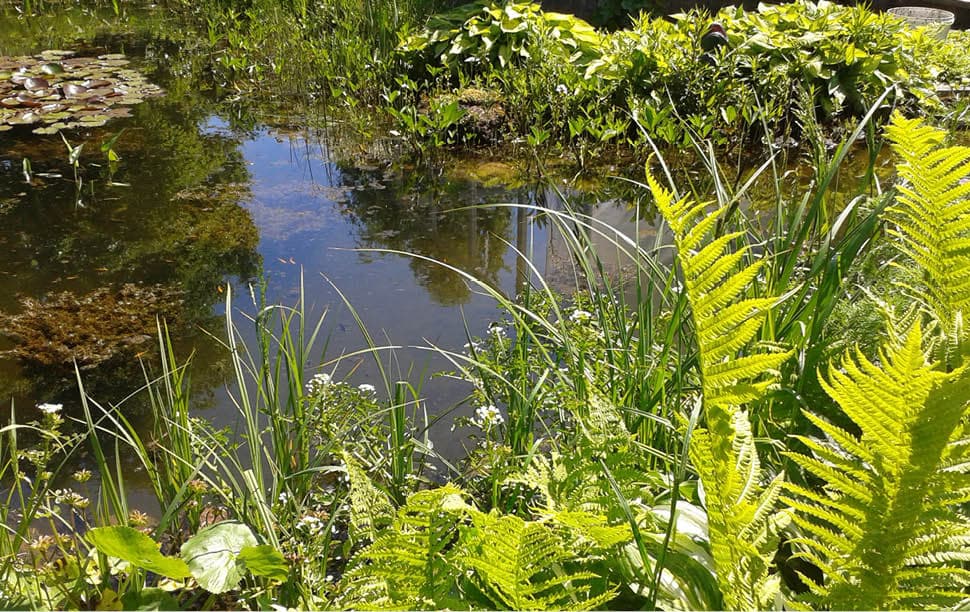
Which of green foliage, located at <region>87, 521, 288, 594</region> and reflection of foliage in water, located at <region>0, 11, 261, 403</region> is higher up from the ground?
green foliage, located at <region>87, 521, 288, 594</region>

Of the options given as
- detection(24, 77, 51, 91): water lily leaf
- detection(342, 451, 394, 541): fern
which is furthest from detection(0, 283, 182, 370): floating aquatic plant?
detection(24, 77, 51, 91): water lily leaf

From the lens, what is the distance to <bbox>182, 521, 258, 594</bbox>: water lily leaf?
1325 millimetres

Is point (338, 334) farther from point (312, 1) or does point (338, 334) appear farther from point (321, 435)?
point (312, 1)

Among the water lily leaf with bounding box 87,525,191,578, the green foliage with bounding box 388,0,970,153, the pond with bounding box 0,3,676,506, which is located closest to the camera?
the water lily leaf with bounding box 87,525,191,578

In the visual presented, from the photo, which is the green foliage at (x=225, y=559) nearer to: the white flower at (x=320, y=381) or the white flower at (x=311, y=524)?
the white flower at (x=311, y=524)

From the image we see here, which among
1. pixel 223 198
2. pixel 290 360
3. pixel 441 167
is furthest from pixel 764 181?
pixel 290 360

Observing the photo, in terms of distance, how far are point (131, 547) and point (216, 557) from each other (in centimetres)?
28

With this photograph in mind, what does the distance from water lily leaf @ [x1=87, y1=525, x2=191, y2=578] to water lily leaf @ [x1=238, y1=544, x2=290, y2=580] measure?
0.50 feet

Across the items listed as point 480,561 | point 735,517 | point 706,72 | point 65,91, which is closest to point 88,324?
point 480,561

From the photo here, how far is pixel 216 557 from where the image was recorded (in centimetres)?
135

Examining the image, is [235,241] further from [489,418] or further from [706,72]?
[706,72]

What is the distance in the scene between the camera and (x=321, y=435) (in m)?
2.02

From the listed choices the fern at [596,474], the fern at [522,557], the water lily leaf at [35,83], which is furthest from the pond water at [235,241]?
the fern at [522,557]

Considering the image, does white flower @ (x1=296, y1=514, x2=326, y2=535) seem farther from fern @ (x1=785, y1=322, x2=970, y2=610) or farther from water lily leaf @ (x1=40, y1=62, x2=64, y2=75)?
water lily leaf @ (x1=40, y1=62, x2=64, y2=75)
